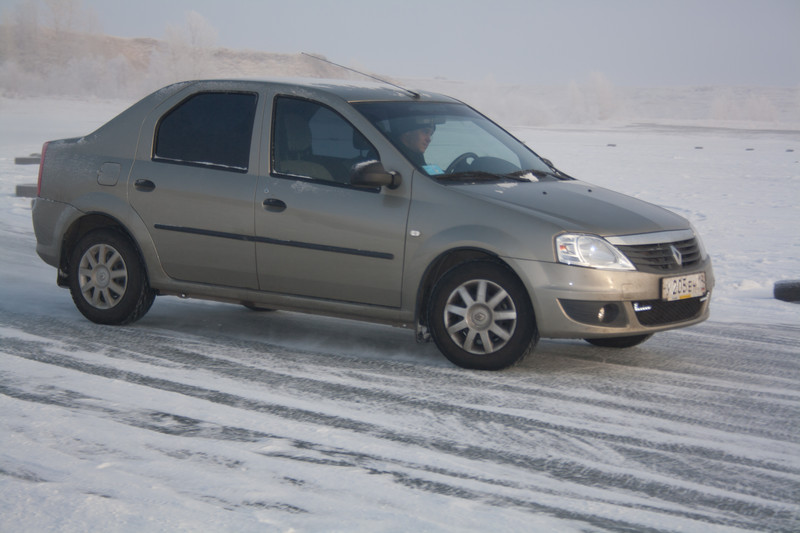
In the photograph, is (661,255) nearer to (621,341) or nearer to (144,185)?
(621,341)

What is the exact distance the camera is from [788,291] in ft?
33.2

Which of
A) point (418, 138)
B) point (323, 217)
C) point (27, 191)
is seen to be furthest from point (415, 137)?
point (27, 191)

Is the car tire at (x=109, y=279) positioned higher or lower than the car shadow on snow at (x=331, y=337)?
higher

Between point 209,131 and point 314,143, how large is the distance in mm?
875

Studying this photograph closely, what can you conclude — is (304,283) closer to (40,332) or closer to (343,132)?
(343,132)

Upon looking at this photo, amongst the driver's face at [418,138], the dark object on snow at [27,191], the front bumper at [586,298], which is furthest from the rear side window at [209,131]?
the dark object on snow at [27,191]

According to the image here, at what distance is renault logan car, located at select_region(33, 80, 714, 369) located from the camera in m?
6.47

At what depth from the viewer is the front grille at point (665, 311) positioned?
652 cm

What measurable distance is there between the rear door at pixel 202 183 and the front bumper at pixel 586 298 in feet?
6.42

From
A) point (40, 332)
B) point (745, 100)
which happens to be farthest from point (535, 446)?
point (745, 100)

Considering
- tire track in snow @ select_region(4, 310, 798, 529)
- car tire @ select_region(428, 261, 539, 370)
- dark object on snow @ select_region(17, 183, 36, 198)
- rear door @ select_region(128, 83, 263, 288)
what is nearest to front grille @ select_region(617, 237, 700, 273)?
car tire @ select_region(428, 261, 539, 370)

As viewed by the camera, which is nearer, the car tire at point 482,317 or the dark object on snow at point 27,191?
the car tire at point 482,317

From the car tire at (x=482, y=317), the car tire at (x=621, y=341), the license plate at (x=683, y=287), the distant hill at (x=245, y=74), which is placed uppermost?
the distant hill at (x=245, y=74)

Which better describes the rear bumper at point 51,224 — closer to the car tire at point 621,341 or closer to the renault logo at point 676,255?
the car tire at point 621,341
